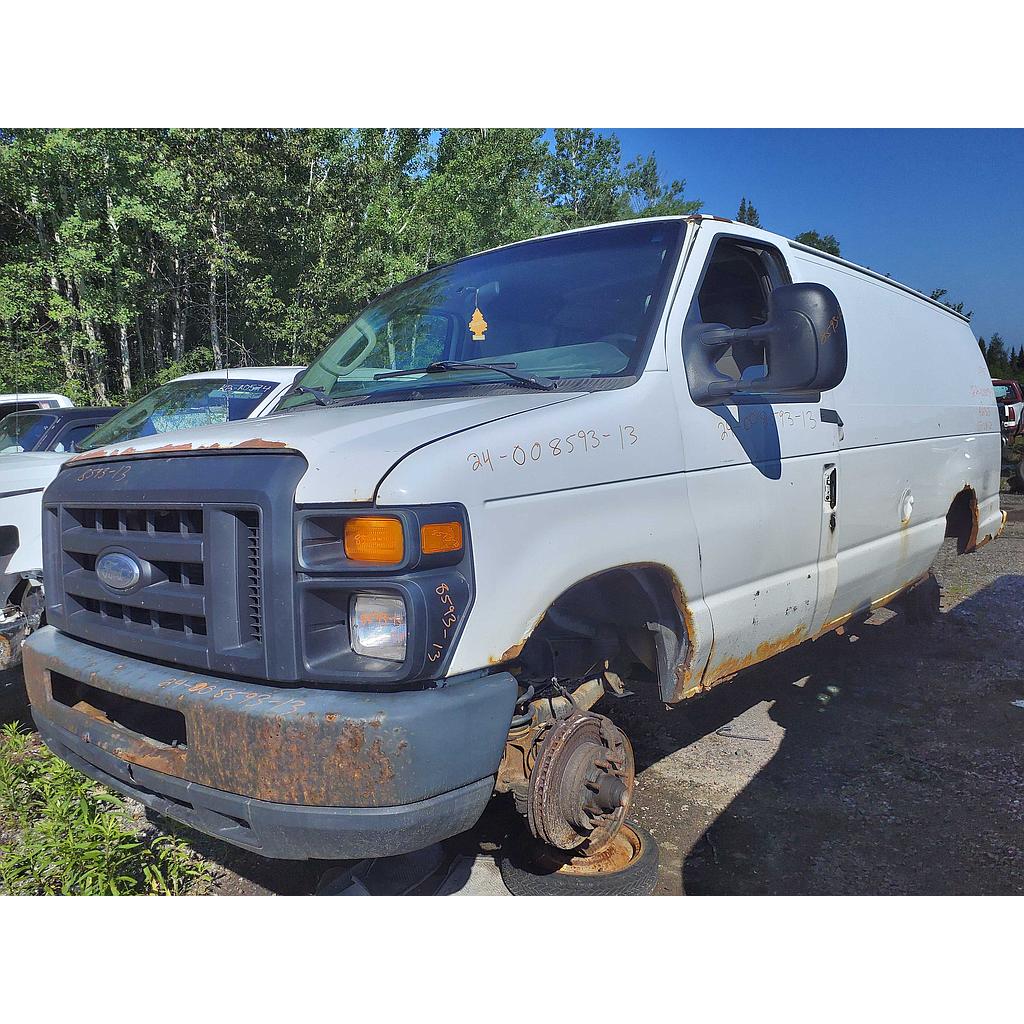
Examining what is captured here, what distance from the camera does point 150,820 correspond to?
3164 millimetres

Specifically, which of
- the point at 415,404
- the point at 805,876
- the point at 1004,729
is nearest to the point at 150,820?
the point at 415,404

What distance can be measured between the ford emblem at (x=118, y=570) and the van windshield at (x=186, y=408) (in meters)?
3.15

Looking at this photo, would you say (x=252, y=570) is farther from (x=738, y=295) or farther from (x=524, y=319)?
(x=738, y=295)

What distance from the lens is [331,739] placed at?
69.0 inches

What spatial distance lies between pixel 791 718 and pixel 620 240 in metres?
2.71

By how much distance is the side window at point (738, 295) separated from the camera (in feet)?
9.68

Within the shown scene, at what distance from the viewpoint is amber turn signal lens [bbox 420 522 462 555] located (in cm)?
179

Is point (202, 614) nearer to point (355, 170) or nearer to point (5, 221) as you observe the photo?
point (5, 221)

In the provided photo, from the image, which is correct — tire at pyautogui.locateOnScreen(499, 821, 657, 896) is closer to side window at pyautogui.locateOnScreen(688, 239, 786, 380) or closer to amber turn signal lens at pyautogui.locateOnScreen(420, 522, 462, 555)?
amber turn signal lens at pyautogui.locateOnScreen(420, 522, 462, 555)

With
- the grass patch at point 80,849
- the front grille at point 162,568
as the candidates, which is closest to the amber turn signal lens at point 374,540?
the front grille at point 162,568

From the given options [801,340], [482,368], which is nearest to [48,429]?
[482,368]

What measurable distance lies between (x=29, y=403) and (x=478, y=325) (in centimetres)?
679

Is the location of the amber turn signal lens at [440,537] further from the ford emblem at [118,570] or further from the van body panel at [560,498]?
the ford emblem at [118,570]

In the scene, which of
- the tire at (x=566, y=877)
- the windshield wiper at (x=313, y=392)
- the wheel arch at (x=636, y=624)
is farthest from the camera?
the windshield wiper at (x=313, y=392)
